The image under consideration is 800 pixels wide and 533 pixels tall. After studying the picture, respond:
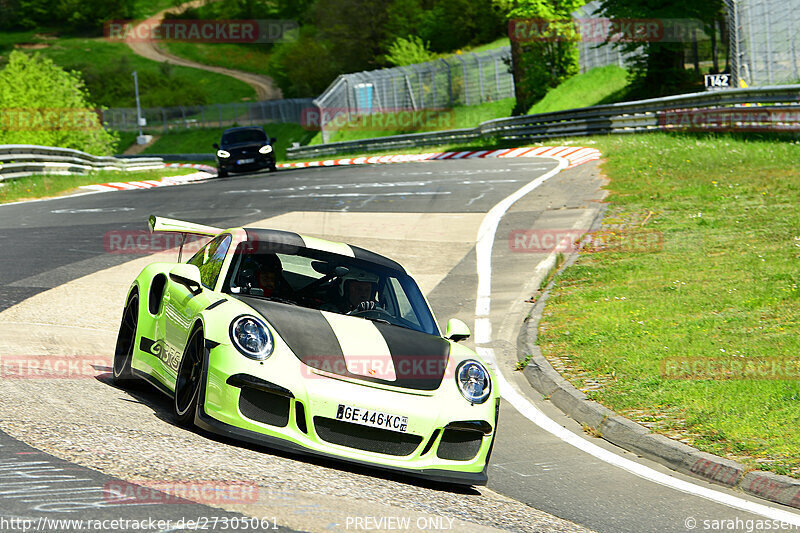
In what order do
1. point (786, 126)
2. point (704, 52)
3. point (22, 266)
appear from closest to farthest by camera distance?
point (22, 266), point (786, 126), point (704, 52)

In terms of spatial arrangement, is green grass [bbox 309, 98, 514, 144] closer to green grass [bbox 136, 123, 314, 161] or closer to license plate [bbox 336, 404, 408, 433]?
green grass [bbox 136, 123, 314, 161]

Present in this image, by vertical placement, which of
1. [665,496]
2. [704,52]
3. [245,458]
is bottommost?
[665,496]

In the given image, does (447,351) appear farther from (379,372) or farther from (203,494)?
(203,494)

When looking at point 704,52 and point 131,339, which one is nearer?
point 131,339

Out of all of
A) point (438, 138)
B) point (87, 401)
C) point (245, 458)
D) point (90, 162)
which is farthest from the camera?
point (438, 138)

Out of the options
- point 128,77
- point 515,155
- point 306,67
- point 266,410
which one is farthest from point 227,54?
point 266,410

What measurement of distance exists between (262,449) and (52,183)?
2539 centimetres

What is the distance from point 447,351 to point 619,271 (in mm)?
7550

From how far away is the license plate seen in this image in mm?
5953

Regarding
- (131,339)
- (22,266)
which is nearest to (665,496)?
(131,339)

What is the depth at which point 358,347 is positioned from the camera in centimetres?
644

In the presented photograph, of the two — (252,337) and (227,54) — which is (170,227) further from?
(227,54)

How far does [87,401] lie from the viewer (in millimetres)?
Answer: 6871

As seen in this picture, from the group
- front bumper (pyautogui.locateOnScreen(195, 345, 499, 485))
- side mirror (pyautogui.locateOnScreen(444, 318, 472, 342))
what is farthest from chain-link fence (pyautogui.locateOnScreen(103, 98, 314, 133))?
front bumper (pyautogui.locateOnScreen(195, 345, 499, 485))
